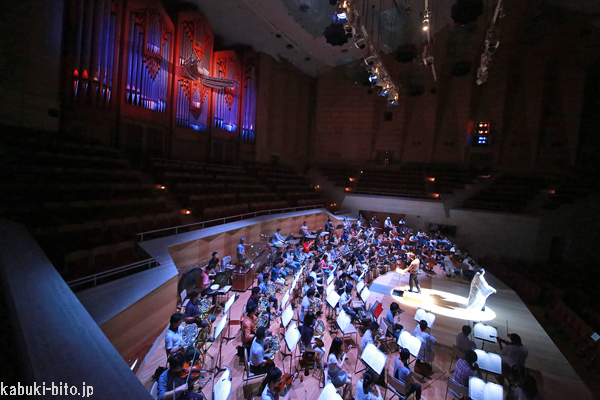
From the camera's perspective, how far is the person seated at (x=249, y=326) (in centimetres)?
429

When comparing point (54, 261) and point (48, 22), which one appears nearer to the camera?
A: point (54, 261)

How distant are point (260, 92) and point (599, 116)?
64.4ft

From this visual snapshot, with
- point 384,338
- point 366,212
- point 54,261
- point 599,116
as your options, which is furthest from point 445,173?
point 54,261

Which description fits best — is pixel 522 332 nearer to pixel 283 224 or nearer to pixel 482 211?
pixel 283 224

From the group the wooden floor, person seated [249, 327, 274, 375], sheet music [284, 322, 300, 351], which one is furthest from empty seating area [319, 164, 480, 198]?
person seated [249, 327, 274, 375]

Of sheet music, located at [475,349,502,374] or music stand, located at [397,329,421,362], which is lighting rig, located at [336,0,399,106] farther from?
sheet music, located at [475,349,502,374]

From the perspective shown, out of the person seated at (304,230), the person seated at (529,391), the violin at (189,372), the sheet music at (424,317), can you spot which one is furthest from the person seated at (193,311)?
the person seated at (304,230)

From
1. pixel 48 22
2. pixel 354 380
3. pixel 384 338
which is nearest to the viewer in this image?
pixel 354 380

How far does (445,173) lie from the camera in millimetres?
18391

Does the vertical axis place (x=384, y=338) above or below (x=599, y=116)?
below

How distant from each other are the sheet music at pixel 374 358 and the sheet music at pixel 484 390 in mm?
1068

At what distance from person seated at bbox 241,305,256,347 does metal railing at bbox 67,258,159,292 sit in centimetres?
206

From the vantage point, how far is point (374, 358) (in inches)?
142

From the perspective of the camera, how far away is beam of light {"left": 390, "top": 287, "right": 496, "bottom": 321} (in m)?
6.72
